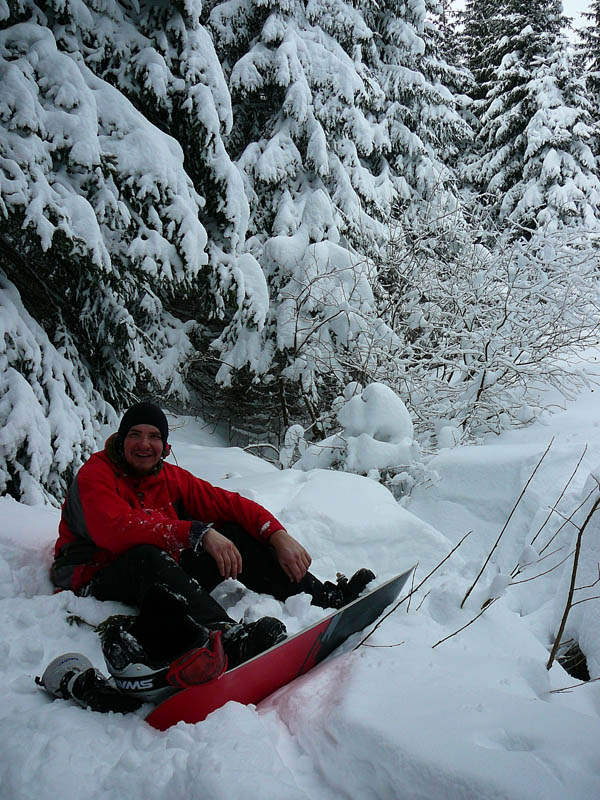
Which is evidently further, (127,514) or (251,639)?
(127,514)

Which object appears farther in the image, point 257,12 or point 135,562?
point 257,12

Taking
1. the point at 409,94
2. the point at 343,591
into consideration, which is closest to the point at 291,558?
the point at 343,591

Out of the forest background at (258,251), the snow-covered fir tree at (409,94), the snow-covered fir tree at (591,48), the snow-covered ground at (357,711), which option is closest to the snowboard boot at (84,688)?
the snow-covered ground at (357,711)

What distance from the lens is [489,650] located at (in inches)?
80.7

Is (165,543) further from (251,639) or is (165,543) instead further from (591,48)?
(591,48)

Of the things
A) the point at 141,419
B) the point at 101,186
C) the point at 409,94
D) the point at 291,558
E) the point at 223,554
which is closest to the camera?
the point at 223,554

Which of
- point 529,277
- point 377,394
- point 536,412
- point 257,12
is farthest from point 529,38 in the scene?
point 377,394

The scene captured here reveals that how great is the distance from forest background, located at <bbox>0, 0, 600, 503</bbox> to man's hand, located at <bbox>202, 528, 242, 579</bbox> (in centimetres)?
190

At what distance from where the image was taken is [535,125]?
51.0 feet

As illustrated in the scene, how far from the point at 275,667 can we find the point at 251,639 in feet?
0.40

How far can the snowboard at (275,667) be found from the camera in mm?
1530

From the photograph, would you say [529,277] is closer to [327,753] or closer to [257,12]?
[257,12]

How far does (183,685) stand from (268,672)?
0.35 meters

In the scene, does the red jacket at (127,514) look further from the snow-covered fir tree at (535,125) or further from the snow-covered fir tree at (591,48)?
the snow-covered fir tree at (591,48)
